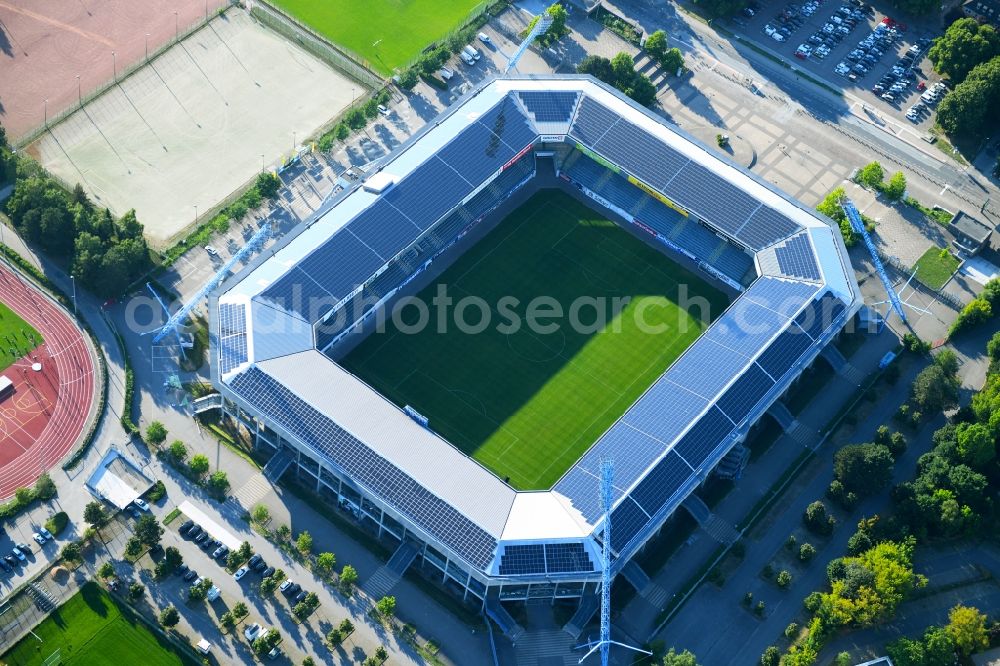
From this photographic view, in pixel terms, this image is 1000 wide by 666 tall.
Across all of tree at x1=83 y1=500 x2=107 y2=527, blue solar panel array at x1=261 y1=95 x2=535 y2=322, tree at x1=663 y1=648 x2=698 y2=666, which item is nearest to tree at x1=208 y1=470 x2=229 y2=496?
tree at x1=83 y1=500 x2=107 y2=527

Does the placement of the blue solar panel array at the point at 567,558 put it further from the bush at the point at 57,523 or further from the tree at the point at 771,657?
the bush at the point at 57,523

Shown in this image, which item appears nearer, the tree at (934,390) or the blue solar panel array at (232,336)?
the blue solar panel array at (232,336)

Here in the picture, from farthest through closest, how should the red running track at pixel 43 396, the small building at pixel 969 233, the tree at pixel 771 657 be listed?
the small building at pixel 969 233 → the red running track at pixel 43 396 → the tree at pixel 771 657

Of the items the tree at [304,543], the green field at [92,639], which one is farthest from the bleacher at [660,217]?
the green field at [92,639]

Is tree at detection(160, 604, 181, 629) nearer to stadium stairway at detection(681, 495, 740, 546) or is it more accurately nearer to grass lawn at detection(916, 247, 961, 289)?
stadium stairway at detection(681, 495, 740, 546)

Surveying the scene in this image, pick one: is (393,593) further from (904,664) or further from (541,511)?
(904,664)

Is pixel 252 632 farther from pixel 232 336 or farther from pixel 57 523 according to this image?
pixel 232 336
